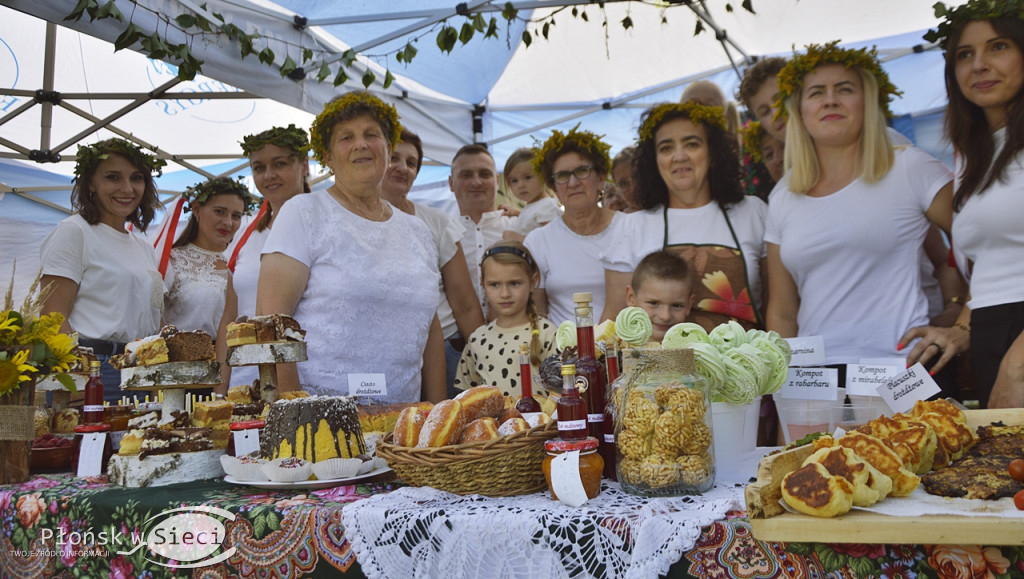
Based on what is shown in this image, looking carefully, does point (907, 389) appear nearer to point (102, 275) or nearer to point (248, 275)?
point (248, 275)

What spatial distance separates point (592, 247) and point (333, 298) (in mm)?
1468

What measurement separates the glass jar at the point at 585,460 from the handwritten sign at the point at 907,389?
965 mm

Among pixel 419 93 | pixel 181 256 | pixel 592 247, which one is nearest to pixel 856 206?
pixel 592 247

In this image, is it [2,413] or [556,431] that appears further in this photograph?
[2,413]

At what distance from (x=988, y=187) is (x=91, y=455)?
297cm

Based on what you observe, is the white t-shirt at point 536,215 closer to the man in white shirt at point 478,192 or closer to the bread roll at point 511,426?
the man in white shirt at point 478,192

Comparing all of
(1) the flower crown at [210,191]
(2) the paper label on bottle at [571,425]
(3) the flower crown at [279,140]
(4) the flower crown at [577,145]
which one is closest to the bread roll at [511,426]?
(2) the paper label on bottle at [571,425]

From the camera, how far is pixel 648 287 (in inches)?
111

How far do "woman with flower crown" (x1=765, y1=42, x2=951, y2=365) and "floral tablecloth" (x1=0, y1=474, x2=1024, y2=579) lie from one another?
1682 mm

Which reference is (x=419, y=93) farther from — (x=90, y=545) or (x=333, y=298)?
(x=90, y=545)

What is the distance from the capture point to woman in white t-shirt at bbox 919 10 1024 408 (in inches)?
91.9

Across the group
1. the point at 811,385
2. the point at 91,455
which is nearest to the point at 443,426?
the point at 811,385

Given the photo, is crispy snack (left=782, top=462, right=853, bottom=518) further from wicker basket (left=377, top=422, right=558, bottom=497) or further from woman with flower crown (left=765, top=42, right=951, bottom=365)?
woman with flower crown (left=765, top=42, right=951, bottom=365)

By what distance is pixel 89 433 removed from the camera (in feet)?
7.02
